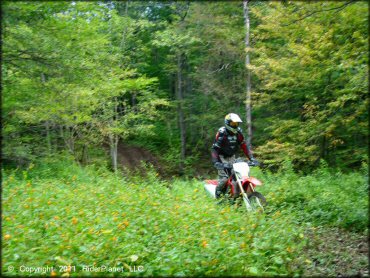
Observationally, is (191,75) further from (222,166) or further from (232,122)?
(222,166)

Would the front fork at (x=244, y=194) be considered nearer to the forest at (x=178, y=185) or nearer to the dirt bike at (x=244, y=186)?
the dirt bike at (x=244, y=186)

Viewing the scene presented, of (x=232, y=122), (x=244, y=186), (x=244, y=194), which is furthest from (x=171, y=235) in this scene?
(x=232, y=122)

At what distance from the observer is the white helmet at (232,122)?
7.81 meters

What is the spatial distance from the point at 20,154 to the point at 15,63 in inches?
156

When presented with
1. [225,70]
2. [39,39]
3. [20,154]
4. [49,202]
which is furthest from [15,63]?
[225,70]

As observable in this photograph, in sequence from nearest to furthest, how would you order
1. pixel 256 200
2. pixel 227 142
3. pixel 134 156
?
1. pixel 256 200
2. pixel 227 142
3. pixel 134 156

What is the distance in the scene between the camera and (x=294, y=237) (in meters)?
5.61

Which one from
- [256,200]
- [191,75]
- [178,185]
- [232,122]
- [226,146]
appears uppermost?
[191,75]

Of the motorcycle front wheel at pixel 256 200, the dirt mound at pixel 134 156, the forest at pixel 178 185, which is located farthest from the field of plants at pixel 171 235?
the dirt mound at pixel 134 156

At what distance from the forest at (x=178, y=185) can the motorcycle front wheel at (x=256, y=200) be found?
0.21m

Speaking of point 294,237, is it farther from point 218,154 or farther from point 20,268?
point 20,268

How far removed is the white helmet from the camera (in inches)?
308

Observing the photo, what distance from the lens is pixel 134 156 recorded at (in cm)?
A: 2692

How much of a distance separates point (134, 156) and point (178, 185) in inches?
638
